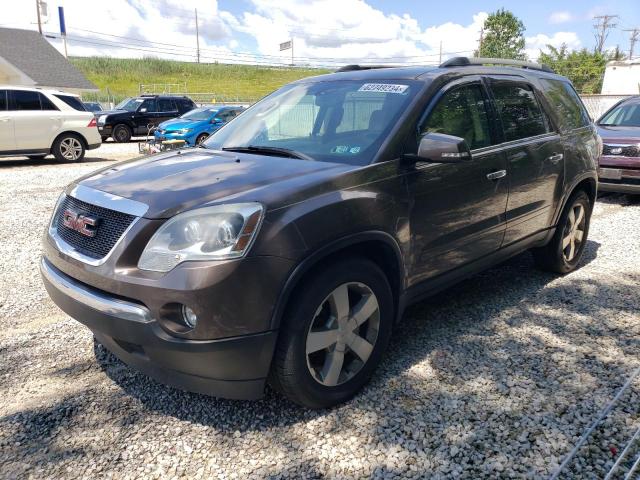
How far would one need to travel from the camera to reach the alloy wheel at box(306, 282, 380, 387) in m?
2.73

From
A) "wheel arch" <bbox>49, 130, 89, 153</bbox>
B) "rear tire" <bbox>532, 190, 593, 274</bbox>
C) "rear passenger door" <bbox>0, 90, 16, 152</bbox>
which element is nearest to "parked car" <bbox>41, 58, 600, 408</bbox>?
"rear tire" <bbox>532, 190, 593, 274</bbox>

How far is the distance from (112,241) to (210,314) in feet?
2.14

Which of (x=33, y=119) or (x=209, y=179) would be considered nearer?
(x=209, y=179)

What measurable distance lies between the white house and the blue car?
33509mm

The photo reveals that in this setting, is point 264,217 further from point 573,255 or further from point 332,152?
point 573,255

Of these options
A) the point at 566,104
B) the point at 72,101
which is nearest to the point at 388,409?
the point at 566,104

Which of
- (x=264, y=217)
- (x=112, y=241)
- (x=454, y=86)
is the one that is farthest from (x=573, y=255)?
(x=112, y=241)

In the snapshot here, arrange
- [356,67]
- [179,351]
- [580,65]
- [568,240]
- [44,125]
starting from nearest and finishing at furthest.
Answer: [179,351]
[356,67]
[568,240]
[44,125]
[580,65]

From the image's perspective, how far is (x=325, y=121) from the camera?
3.52m

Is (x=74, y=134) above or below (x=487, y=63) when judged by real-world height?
below

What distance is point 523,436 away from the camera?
2666 millimetres

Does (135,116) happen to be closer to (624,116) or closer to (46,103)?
(46,103)

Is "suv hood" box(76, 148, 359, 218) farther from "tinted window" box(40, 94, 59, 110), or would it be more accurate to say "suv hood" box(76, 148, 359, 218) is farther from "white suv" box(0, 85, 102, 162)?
"tinted window" box(40, 94, 59, 110)

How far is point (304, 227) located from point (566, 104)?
139 inches
